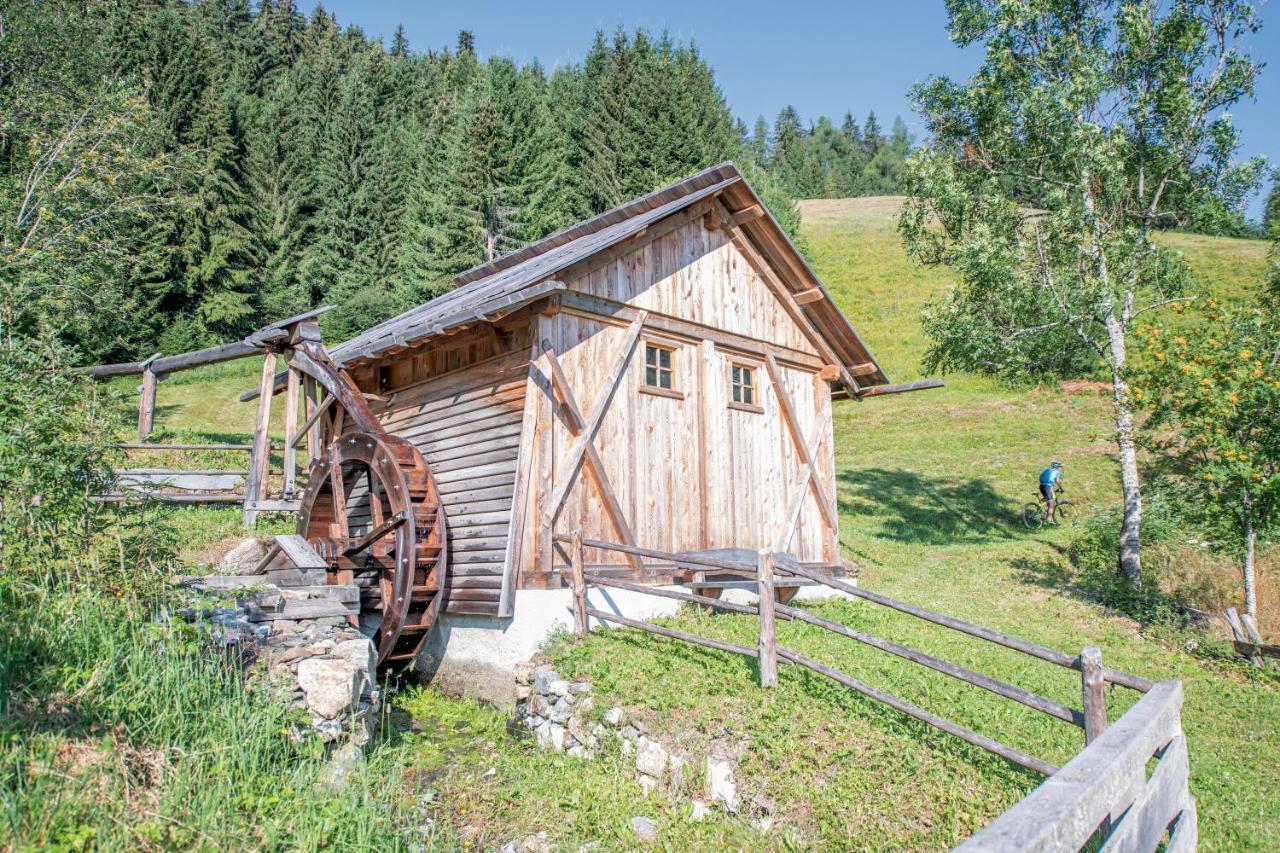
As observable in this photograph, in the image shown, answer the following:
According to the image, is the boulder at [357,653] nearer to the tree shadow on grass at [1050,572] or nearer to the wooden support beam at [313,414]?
the wooden support beam at [313,414]

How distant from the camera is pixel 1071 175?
1620cm

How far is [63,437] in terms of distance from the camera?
5.46 metres

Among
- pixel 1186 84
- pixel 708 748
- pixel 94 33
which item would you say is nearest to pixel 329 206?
pixel 94 33

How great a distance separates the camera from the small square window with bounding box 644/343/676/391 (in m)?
10.3

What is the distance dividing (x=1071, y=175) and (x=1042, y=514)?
7.63m

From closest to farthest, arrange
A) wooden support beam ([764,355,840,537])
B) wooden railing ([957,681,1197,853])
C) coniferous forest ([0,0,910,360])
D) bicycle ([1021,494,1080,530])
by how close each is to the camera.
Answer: wooden railing ([957,681,1197,853]) → wooden support beam ([764,355,840,537]) → bicycle ([1021,494,1080,530]) → coniferous forest ([0,0,910,360])

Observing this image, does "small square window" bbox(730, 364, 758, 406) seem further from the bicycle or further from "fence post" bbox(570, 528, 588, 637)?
the bicycle

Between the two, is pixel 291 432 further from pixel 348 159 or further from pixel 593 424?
pixel 348 159

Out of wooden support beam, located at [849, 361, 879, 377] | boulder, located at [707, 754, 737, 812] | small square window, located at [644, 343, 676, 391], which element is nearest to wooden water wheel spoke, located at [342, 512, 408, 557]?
small square window, located at [644, 343, 676, 391]

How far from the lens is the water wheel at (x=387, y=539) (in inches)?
346

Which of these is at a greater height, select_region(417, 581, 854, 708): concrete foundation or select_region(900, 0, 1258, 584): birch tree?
select_region(900, 0, 1258, 584): birch tree

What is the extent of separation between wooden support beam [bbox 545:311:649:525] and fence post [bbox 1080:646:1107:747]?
5.39m

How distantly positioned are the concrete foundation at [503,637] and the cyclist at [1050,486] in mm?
12757

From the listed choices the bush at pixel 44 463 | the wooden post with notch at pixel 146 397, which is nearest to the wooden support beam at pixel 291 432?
the wooden post with notch at pixel 146 397
